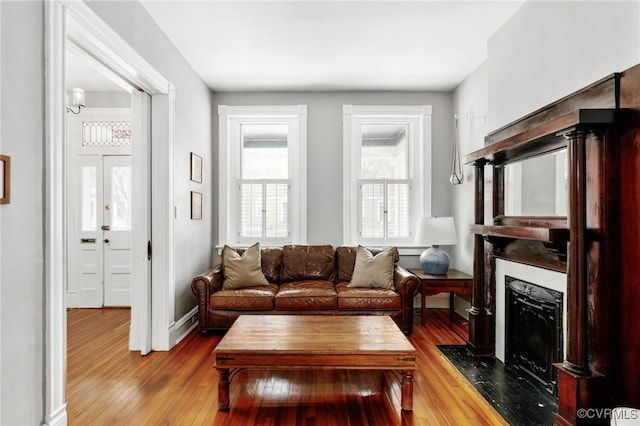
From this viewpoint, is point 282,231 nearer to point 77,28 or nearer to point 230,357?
point 230,357

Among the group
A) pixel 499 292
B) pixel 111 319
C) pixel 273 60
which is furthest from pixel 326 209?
pixel 111 319

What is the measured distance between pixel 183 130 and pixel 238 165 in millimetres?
1184

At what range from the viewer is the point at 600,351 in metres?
1.77

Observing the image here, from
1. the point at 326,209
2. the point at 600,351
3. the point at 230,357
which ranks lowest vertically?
the point at 230,357

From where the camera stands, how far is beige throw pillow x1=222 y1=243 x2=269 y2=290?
3751mm

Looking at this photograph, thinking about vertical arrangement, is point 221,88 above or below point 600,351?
above

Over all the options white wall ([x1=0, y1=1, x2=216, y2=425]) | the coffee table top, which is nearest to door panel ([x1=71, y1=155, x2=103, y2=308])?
the coffee table top

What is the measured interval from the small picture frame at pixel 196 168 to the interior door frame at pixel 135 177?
57 cm

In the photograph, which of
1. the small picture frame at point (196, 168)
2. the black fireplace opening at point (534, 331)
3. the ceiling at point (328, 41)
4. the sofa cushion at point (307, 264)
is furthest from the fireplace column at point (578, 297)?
the small picture frame at point (196, 168)

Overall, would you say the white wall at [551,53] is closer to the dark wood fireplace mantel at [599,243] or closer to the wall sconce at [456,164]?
the dark wood fireplace mantel at [599,243]

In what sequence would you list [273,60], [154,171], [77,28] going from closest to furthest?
[77,28] → [154,171] → [273,60]

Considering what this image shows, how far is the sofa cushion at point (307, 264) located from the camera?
416 centimetres

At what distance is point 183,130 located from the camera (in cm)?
358

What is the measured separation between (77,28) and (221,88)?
98.8 inches
